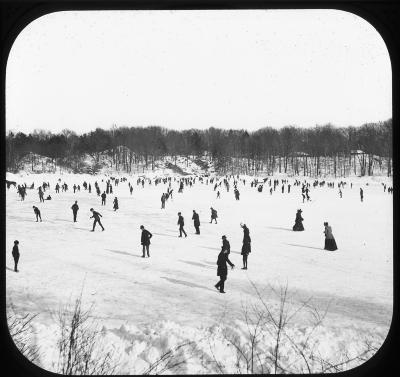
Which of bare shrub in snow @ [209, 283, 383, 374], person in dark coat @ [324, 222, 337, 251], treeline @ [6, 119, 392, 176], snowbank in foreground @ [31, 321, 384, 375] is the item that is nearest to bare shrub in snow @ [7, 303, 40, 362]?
snowbank in foreground @ [31, 321, 384, 375]

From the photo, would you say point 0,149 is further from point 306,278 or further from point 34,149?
point 34,149

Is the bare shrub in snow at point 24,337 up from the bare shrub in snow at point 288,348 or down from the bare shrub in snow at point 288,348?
up

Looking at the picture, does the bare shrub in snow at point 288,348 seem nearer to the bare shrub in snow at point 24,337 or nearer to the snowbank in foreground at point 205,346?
the snowbank in foreground at point 205,346

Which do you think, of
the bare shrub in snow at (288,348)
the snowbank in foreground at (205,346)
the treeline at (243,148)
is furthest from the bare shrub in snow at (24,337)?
the treeline at (243,148)

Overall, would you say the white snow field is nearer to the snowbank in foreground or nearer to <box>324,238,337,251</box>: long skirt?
the snowbank in foreground

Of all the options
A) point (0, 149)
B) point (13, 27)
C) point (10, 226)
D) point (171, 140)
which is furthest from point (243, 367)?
point (171, 140)

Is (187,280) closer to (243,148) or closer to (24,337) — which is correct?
(24,337)
